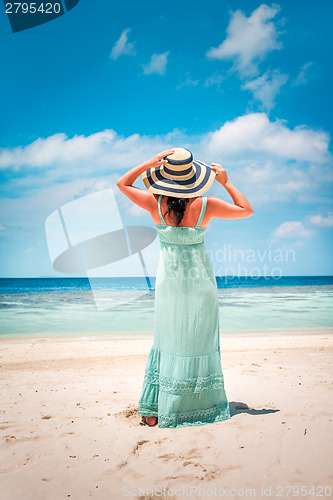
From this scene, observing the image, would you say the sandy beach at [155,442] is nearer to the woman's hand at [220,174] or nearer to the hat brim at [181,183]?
the hat brim at [181,183]

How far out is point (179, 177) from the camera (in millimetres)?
3104

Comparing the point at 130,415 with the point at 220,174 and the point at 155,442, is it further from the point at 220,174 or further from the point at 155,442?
the point at 220,174

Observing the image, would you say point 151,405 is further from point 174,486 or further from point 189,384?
point 174,486

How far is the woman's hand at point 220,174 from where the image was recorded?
10.4 feet

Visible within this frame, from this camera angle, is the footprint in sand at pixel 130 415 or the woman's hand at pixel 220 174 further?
the footprint in sand at pixel 130 415

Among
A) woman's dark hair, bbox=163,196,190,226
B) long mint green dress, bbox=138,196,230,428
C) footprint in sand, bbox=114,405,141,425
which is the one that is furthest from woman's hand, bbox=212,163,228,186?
footprint in sand, bbox=114,405,141,425

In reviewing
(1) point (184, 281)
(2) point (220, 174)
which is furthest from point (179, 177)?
(1) point (184, 281)

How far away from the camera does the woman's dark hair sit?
10.1ft

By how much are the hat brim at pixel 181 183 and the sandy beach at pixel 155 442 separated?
2.02 meters

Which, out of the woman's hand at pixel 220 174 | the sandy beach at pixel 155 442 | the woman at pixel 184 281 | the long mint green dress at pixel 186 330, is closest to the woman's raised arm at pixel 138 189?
the woman at pixel 184 281

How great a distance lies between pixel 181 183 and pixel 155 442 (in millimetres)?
2131

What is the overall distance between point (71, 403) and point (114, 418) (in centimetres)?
74

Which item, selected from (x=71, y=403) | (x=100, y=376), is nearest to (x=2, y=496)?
(x=71, y=403)

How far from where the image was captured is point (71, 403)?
13.2 feet
